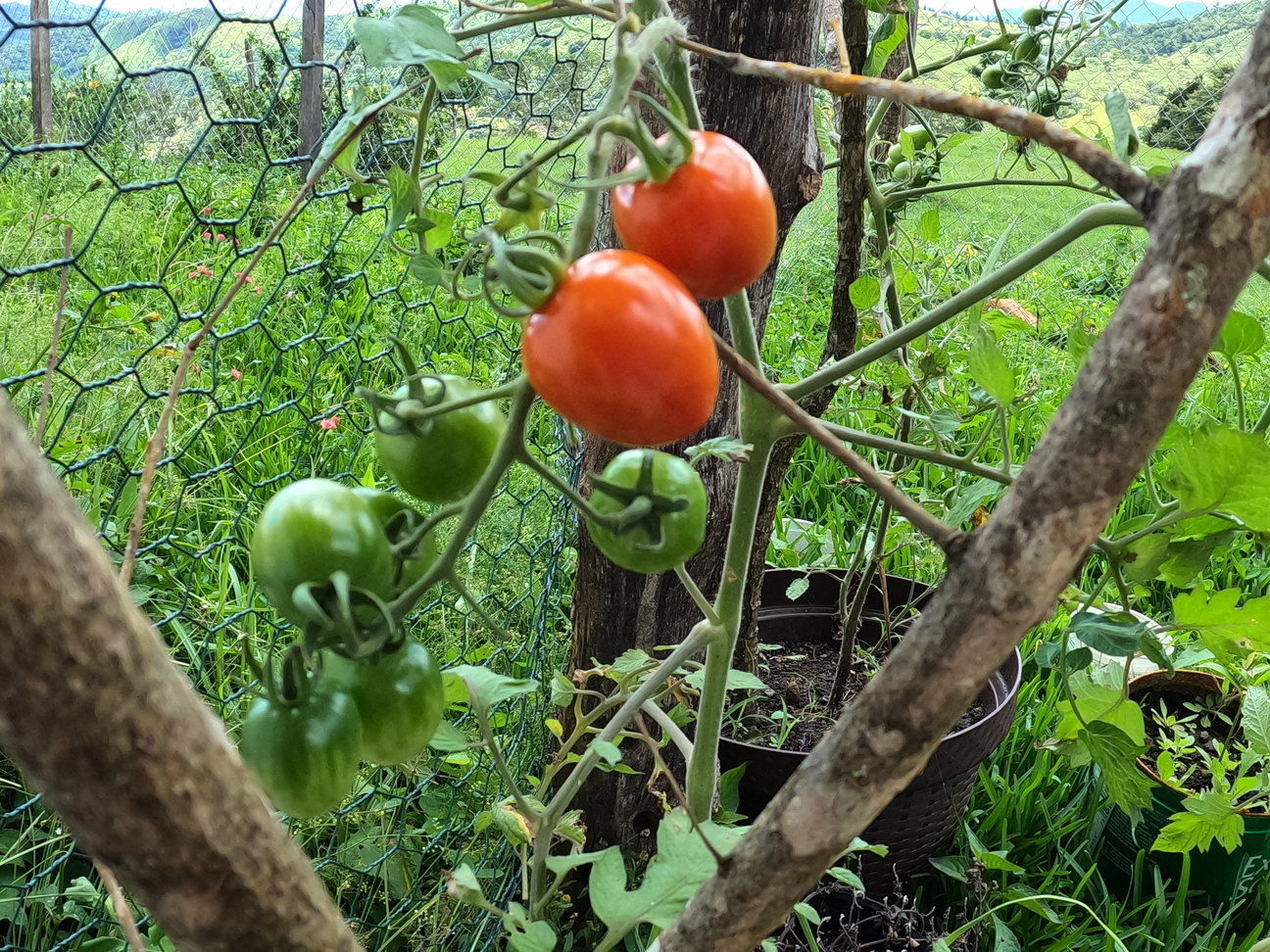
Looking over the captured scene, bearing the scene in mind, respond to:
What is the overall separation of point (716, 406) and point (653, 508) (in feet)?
1.73

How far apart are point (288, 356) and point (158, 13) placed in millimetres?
581

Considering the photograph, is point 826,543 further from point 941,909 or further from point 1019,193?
point 1019,193

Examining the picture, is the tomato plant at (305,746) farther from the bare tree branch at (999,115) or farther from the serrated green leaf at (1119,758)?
the serrated green leaf at (1119,758)

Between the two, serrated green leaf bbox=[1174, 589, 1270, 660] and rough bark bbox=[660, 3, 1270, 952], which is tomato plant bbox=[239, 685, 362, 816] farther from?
serrated green leaf bbox=[1174, 589, 1270, 660]

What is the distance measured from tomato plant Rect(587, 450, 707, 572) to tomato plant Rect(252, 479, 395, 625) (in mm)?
100

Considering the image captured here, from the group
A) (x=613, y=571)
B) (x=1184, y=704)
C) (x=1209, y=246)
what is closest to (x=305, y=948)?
(x=1209, y=246)

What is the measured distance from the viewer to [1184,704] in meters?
1.40

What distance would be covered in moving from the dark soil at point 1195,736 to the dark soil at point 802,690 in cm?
34

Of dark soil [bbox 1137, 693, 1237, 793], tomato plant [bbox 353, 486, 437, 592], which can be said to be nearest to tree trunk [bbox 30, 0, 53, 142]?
tomato plant [bbox 353, 486, 437, 592]

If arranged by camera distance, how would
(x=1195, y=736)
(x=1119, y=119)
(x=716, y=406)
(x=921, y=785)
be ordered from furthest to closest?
(x=1195, y=736) < (x=921, y=785) < (x=716, y=406) < (x=1119, y=119)

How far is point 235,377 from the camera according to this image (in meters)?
1.39

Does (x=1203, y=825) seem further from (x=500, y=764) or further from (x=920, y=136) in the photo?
(x=920, y=136)

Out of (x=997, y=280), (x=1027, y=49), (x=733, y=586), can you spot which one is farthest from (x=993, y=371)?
(x=1027, y=49)

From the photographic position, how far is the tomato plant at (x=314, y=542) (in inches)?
13.8
